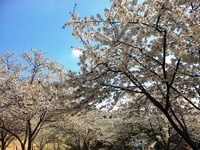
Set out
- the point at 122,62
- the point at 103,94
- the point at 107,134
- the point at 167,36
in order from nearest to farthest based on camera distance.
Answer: the point at 167,36 < the point at 122,62 < the point at 103,94 < the point at 107,134

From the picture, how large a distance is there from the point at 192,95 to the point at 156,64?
1.44 m

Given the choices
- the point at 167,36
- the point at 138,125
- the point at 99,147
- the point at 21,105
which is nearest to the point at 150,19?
the point at 167,36

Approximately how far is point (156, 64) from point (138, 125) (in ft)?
31.8

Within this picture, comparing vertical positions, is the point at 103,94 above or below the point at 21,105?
below

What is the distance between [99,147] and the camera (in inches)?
1414

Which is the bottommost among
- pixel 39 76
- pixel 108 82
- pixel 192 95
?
pixel 192 95

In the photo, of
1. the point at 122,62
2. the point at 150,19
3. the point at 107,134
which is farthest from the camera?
the point at 107,134

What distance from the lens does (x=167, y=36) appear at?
5.27 metres

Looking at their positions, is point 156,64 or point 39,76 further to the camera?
point 39,76

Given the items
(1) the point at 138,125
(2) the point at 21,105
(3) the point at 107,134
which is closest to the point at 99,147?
(3) the point at 107,134

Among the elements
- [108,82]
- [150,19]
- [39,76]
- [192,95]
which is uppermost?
[39,76]

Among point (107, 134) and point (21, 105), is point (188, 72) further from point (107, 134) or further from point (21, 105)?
point (107, 134)

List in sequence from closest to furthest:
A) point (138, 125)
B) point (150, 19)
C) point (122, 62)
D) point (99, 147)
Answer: point (150, 19) → point (122, 62) → point (138, 125) → point (99, 147)

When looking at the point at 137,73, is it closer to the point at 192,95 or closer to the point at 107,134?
the point at 192,95
